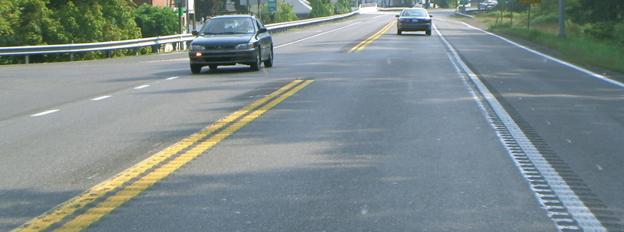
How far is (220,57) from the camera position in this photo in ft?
76.3

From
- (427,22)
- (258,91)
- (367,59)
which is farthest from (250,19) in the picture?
(427,22)

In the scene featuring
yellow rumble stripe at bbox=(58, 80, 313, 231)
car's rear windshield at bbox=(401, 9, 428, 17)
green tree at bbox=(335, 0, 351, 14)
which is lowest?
green tree at bbox=(335, 0, 351, 14)

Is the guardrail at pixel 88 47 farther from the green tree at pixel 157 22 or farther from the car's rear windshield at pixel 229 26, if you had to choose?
the green tree at pixel 157 22

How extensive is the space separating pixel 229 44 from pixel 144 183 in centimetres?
1499

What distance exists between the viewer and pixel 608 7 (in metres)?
54.9

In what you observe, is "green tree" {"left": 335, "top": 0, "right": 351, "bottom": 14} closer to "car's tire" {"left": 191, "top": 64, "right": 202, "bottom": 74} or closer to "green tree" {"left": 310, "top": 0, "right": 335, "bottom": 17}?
"green tree" {"left": 310, "top": 0, "right": 335, "bottom": 17}

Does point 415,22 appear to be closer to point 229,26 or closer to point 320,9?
point 229,26

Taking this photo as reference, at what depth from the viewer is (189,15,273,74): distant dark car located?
23188mm

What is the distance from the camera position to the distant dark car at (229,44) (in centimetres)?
2319

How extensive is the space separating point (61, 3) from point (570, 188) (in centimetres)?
4155

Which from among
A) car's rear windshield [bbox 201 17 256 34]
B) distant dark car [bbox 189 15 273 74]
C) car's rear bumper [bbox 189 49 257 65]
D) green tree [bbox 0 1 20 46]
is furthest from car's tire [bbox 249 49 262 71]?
green tree [bbox 0 1 20 46]

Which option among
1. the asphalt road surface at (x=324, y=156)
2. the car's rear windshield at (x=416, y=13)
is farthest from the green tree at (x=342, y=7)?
the asphalt road surface at (x=324, y=156)

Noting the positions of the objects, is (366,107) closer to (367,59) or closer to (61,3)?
(367,59)

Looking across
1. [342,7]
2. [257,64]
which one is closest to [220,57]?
[257,64]
